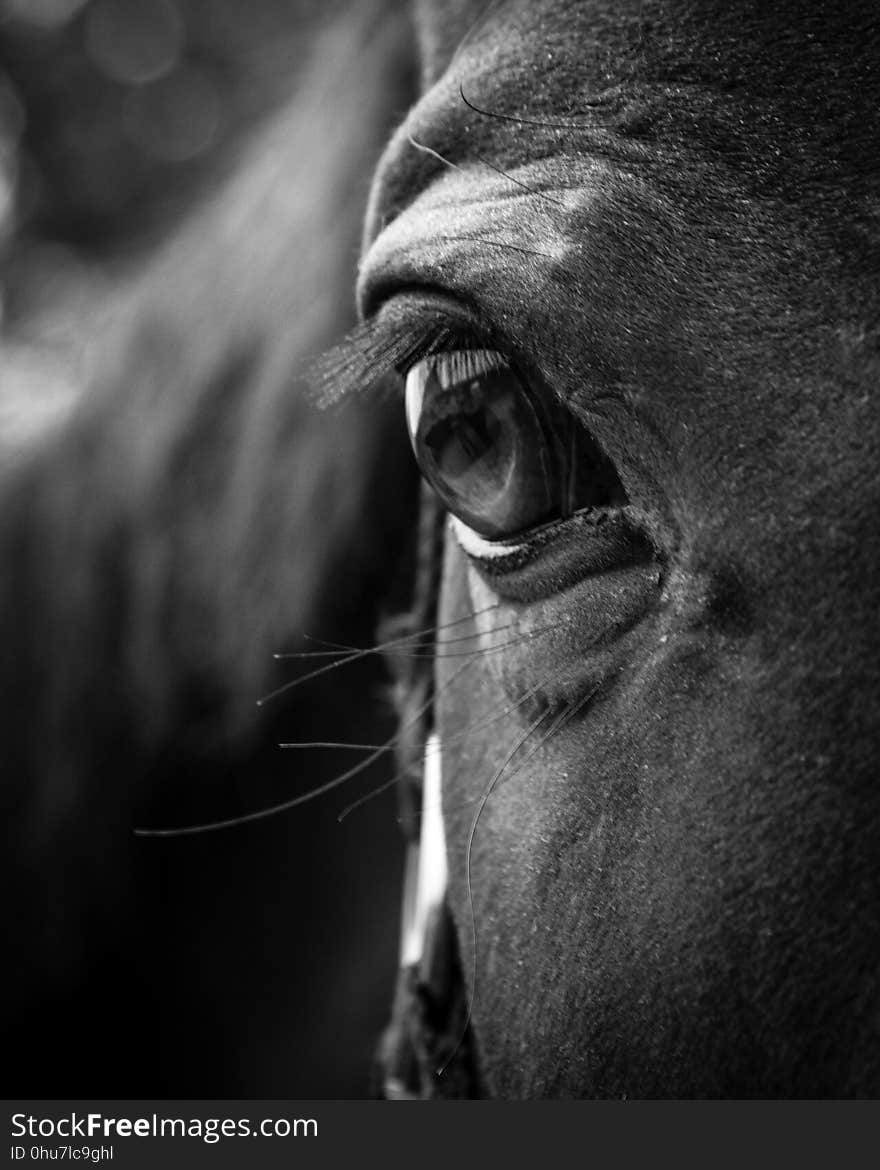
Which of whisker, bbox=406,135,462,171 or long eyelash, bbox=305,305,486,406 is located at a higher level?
whisker, bbox=406,135,462,171

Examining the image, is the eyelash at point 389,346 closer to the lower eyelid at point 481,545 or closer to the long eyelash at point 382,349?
the long eyelash at point 382,349

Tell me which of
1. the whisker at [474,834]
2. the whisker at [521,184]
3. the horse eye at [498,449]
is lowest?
the whisker at [474,834]

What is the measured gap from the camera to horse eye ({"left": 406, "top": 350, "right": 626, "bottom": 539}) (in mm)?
946

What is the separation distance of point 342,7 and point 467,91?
1.35 meters

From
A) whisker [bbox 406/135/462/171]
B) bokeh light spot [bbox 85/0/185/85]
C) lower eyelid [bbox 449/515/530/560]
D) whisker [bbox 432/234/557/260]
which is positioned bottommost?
lower eyelid [bbox 449/515/530/560]

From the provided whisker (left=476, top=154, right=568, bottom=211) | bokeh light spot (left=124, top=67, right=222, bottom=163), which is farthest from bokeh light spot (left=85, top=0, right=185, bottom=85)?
whisker (left=476, top=154, right=568, bottom=211)

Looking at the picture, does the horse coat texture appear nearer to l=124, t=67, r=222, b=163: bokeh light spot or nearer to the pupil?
the pupil

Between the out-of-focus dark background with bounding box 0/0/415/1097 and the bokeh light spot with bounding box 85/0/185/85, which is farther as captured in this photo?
the bokeh light spot with bounding box 85/0/185/85

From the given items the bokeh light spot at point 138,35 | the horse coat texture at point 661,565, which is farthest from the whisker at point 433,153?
the bokeh light spot at point 138,35

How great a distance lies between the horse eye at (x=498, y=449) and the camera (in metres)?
0.95

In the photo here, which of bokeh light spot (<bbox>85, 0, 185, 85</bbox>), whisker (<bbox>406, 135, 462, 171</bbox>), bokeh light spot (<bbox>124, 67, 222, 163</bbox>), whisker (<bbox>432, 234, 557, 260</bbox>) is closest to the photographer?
whisker (<bbox>432, 234, 557, 260</bbox>)

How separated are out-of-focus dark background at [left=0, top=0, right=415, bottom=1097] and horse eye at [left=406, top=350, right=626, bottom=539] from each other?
538 mm

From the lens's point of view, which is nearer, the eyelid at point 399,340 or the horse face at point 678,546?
the horse face at point 678,546

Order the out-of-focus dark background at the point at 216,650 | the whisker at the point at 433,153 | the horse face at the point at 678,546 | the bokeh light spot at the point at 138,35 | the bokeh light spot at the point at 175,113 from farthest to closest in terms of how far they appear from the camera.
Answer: the bokeh light spot at the point at 138,35 → the bokeh light spot at the point at 175,113 → the out-of-focus dark background at the point at 216,650 → the whisker at the point at 433,153 → the horse face at the point at 678,546
